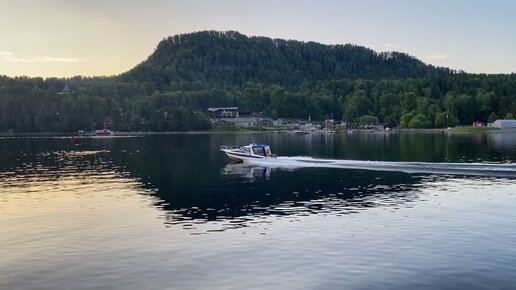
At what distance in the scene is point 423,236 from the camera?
42.1 m

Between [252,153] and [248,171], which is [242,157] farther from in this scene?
[248,171]

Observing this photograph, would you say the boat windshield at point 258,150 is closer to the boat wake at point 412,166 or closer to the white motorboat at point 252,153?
the white motorboat at point 252,153

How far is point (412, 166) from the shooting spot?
288 ft

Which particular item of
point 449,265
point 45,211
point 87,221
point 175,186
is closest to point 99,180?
point 175,186

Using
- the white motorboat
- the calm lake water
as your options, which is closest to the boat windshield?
the white motorboat

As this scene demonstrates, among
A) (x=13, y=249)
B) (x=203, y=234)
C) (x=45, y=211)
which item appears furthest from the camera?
(x=45, y=211)

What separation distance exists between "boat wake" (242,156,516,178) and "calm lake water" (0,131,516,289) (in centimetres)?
171

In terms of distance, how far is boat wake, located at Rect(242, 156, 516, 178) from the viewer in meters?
80.7

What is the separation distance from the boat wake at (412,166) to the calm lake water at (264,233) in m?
1.71

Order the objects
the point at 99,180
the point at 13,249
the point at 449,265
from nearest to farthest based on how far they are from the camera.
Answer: the point at 449,265 → the point at 13,249 → the point at 99,180

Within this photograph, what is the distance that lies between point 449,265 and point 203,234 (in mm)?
19065

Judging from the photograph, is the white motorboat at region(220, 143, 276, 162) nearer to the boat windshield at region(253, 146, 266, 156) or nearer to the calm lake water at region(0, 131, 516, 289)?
the boat windshield at region(253, 146, 266, 156)

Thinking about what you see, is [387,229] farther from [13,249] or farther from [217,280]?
[13,249]

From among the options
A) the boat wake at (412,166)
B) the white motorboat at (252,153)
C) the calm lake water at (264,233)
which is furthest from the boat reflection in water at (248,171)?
the calm lake water at (264,233)
